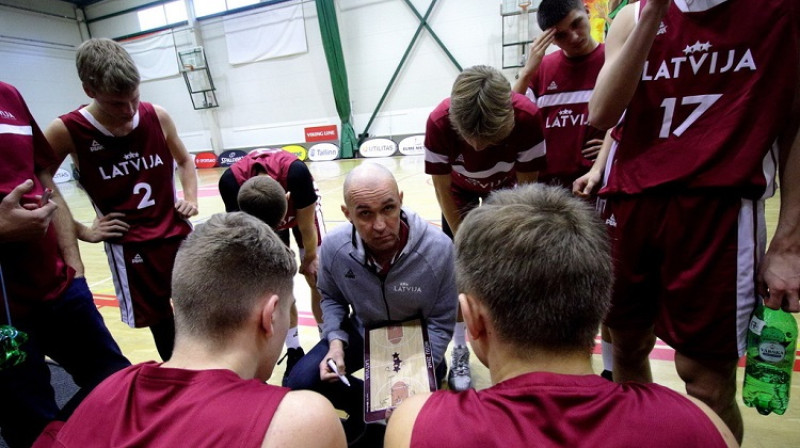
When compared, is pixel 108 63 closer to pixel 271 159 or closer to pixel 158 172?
pixel 158 172

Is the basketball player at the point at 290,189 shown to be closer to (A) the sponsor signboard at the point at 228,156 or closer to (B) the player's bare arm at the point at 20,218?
(B) the player's bare arm at the point at 20,218

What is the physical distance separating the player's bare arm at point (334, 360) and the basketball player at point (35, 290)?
107 centimetres

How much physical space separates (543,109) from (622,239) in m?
1.39

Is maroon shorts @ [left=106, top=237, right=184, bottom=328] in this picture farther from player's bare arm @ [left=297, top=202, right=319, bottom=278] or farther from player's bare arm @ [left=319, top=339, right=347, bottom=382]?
player's bare arm @ [left=319, top=339, right=347, bottom=382]

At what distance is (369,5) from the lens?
44.4 feet

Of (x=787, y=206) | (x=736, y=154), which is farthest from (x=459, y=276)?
(x=787, y=206)

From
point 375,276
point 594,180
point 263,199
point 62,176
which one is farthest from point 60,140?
point 62,176

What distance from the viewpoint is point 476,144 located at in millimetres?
2162

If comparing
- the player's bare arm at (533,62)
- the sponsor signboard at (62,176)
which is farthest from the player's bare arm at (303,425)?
the sponsor signboard at (62,176)

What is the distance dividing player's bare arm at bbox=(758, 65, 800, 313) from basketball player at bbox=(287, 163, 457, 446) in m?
1.27

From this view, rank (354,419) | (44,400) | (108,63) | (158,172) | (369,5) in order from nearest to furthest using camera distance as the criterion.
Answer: (44,400) < (108,63) < (354,419) < (158,172) < (369,5)

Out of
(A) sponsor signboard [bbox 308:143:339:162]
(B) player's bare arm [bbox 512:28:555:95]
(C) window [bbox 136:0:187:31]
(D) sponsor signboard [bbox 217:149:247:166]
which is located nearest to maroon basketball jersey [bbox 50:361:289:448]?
(B) player's bare arm [bbox 512:28:555:95]

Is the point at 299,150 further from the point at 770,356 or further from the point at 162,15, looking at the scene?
the point at 770,356

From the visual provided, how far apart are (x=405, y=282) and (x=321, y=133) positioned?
13868 mm
